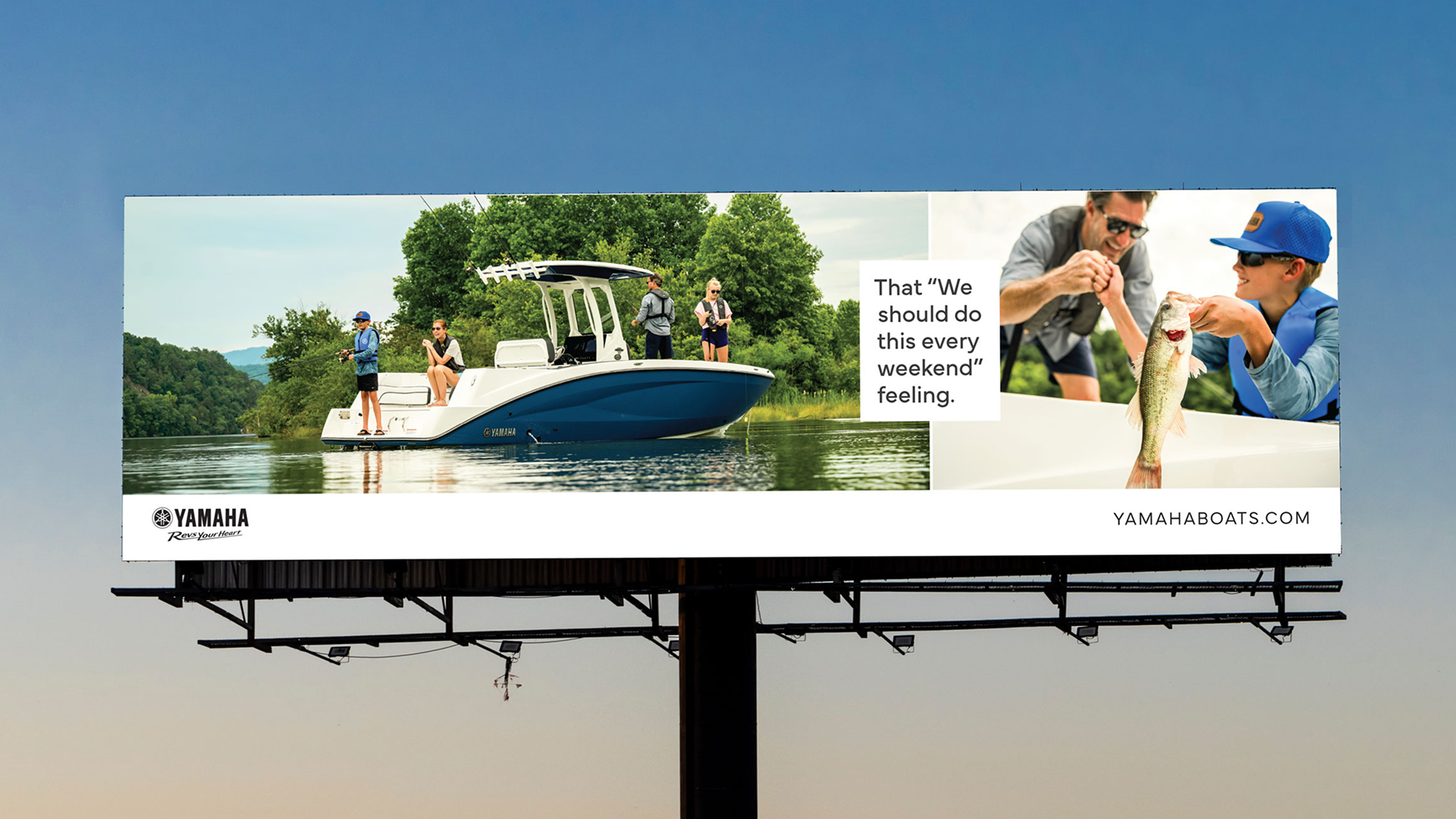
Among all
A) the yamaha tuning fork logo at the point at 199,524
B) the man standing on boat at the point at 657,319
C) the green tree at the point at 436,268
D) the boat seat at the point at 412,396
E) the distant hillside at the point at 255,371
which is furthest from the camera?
the boat seat at the point at 412,396

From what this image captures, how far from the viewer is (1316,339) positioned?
56.0 ft

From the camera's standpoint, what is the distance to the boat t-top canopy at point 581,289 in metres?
17.8

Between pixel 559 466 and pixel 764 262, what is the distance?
12.4ft

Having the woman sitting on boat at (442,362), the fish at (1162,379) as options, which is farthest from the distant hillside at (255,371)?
the fish at (1162,379)

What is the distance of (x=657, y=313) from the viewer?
58.6 feet

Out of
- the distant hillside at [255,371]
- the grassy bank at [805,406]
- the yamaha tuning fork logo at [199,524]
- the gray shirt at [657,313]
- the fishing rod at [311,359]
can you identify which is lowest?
the yamaha tuning fork logo at [199,524]

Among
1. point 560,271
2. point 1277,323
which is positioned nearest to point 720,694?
point 560,271

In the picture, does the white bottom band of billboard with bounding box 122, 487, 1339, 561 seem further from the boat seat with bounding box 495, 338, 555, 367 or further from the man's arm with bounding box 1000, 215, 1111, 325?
the man's arm with bounding box 1000, 215, 1111, 325

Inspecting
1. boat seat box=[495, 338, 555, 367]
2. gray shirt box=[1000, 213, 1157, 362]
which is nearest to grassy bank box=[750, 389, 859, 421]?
gray shirt box=[1000, 213, 1157, 362]

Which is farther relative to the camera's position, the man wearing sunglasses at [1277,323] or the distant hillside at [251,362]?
the distant hillside at [251,362]

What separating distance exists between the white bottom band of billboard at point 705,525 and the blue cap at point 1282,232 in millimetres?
3126

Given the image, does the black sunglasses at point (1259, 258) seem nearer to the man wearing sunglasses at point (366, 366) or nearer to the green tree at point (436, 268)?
the green tree at point (436, 268)

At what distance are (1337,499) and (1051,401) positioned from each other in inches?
155

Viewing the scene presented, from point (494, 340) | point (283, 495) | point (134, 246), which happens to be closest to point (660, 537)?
point (494, 340)
